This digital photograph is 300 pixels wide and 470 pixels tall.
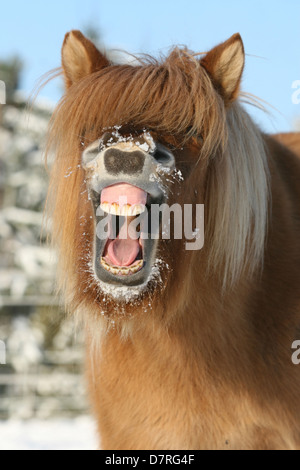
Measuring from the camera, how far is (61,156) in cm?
278

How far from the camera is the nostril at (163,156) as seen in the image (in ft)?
7.86

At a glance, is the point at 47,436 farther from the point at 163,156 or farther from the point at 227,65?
the point at 227,65

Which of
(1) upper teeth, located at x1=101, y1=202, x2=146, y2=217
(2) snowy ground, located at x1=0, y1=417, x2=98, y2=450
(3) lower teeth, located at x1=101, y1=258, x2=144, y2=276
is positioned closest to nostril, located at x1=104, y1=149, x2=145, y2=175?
(1) upper teeth, located at x1=101, y1=202, x2=146, y2=217

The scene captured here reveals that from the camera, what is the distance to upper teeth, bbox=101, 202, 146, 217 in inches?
90.9

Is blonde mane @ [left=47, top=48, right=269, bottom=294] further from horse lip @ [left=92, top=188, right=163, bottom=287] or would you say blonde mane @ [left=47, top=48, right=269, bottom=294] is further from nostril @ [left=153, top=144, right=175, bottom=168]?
horse lip @ [left=92, top=188, right=163, bottom=287]

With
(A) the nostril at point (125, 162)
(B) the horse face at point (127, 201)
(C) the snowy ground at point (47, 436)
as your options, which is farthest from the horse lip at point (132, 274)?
(C) the snowy ground at point (47, 436)

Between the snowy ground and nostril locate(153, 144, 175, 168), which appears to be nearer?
nostril locate(153, 144, 175, 168)

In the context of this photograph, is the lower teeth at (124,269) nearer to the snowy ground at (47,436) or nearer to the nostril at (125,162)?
the nostril at (125,162)

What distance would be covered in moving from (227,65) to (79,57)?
2.37ft

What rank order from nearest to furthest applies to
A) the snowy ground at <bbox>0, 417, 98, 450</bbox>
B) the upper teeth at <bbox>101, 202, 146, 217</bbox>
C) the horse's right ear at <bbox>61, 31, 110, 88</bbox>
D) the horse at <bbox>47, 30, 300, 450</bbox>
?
the upper teeth at <bbox>101, 202, 146, 217</bbox>
the horse at <bbox>47, 30, 300, 450</bbox>
the horse's right ear at <bbox>61, 31, 110, 88</bbox>
the snowy ground at <bbox>0, 417, 98, 450</bbox>

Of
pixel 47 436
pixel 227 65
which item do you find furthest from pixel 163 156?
pixel 47 436

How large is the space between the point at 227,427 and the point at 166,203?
4.08 feet

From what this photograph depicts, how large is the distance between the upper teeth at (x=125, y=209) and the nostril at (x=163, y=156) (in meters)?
0.22

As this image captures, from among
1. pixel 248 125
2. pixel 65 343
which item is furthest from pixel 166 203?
pixel 65 343
